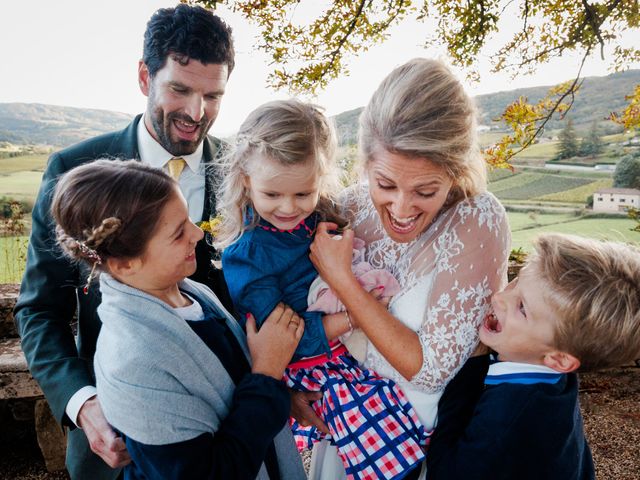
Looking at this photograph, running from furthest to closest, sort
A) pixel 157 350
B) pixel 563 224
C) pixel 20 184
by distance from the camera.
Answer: pixel 563 224 → pixel 20 184 → pixel 157 350

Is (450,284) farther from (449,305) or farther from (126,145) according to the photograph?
(126,145)

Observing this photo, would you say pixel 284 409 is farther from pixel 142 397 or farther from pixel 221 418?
pixel 142 397

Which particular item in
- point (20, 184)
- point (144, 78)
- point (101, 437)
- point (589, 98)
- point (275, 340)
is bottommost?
point (101, 437)

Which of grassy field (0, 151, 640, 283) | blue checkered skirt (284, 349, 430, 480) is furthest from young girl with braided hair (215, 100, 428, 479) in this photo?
grassy field (0, 151, 640, 283)

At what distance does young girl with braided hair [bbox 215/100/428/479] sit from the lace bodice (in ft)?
0.42

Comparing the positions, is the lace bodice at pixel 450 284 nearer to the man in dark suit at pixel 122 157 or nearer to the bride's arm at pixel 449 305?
the bride's arm at pixel 449 305

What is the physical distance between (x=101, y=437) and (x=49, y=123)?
3.01 metres

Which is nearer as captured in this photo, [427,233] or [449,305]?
[449,305]

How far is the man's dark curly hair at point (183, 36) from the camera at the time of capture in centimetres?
187

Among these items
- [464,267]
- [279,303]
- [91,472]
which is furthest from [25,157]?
[464,267]

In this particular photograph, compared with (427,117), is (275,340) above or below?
below

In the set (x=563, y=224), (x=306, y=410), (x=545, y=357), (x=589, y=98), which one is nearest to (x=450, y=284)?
(x=545, y=357)

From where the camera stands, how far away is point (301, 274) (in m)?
1.74

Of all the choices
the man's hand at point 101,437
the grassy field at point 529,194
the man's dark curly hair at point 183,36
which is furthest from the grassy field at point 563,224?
the man's hand at point 101,437
